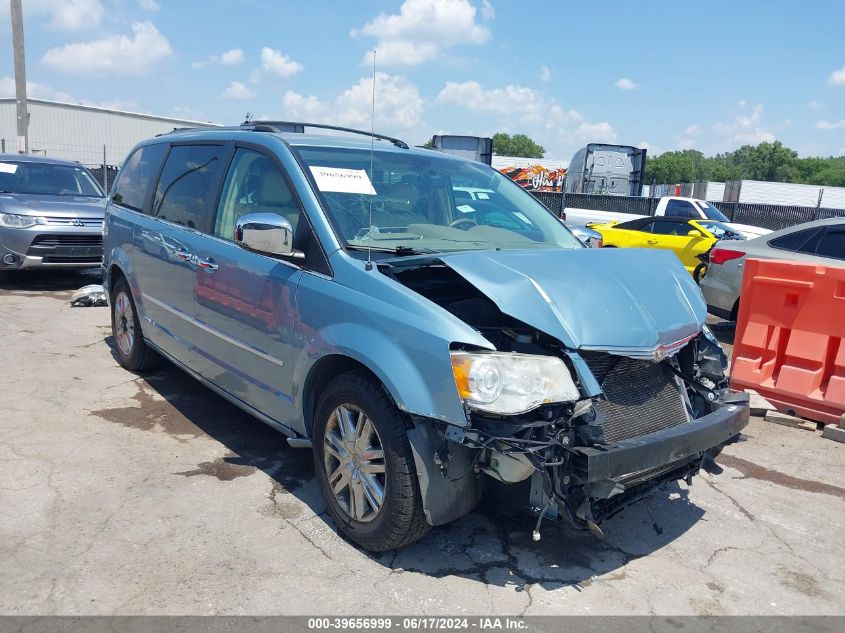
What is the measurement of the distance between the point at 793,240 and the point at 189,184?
20.2 ft

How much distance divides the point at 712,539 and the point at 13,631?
10.8 ft

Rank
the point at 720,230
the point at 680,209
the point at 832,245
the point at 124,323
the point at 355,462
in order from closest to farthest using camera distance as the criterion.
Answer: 1. the point at 355,462
2. the point at 124,323
3. the point at 832,245
4. the point at 720,230
5. the point at 680,209

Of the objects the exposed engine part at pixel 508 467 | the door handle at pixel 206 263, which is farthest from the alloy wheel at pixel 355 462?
the door handle at pixel 206 263

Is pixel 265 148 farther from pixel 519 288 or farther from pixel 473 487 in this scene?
pixel 473 487

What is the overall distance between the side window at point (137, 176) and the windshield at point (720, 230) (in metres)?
11.1

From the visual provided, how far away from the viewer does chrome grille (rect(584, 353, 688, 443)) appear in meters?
3.06

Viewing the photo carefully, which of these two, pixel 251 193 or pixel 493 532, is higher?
pixel 251 193

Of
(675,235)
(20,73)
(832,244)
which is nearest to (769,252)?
(832,244)

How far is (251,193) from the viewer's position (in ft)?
13.8

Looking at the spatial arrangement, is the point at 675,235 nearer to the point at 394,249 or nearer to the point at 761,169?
the point at 394,249

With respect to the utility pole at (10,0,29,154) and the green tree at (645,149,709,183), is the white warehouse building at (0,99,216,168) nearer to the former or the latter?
the utility pole at (10,0,29,154)

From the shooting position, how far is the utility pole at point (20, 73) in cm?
1826

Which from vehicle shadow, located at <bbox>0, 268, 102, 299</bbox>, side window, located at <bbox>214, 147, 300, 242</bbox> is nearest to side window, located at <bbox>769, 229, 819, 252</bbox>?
side window, located at <bbox>214, 147, 300, 242</bbox>

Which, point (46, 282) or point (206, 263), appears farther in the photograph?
point (46, 282)
